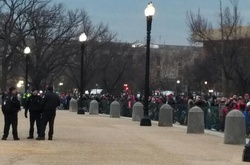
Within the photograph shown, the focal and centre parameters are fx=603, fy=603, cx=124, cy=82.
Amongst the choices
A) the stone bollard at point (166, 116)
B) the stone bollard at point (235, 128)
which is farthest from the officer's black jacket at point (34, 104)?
the stone bollard at point (166, 116)

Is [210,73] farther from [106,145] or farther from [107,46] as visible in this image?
[106,145]

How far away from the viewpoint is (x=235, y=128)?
19.0 metres

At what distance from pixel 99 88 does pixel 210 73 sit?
20.1 m

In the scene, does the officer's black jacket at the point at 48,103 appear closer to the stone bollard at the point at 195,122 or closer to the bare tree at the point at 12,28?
the stone bollard at the point at 195,122

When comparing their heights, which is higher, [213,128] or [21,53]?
[21,53]

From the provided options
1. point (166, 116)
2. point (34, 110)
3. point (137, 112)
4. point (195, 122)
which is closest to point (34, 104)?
point (34, 110)

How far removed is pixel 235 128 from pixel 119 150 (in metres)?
4.70

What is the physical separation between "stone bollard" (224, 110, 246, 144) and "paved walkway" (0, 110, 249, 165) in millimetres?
529

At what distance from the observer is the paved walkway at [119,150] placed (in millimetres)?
13680

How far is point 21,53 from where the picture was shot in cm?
6738

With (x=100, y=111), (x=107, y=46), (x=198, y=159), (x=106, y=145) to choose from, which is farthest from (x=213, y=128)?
(x=107, y=46)

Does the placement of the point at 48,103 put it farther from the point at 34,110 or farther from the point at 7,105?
the point at 7,105

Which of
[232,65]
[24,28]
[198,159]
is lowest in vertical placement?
[198,159]

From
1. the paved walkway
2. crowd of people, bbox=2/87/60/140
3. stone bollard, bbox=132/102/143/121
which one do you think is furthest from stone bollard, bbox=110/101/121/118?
crowd of people, bbox=2/87/60/140
